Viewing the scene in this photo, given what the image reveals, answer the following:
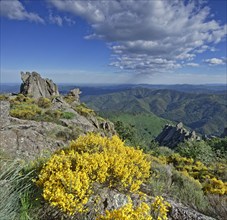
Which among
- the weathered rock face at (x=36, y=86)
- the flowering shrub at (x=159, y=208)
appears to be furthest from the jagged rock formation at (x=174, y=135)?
the flowering shrub at (x=159, y=208)

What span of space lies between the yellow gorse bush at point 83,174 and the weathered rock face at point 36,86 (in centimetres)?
3546

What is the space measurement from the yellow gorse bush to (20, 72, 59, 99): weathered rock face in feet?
116

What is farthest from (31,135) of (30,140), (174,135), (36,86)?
(174,135)

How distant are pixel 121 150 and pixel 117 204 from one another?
2.01 metres

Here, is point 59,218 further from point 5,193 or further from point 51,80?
point 51,80

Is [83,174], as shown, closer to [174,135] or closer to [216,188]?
[216,188]

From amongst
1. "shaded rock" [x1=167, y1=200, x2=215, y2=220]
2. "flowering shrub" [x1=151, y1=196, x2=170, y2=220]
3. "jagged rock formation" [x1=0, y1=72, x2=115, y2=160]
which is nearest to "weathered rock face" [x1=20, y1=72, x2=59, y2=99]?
"jagged rock formation" [x1=0, y1=72, x2=115, y2=160]

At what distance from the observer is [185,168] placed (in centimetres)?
1900

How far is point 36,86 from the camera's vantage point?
44531 mm

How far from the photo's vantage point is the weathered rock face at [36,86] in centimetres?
4296

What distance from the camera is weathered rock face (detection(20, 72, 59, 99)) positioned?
43.0 m

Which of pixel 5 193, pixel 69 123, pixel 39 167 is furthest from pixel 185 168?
pixel 5 193

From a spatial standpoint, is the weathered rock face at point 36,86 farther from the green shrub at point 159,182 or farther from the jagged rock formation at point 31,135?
the green shrub at point 159,182

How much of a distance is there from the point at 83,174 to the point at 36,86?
41575mm
